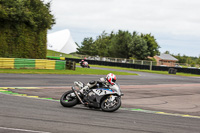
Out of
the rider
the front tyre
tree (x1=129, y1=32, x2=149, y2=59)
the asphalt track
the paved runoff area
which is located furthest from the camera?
tree (x1=129, y1=32, x2=149, y2=59)

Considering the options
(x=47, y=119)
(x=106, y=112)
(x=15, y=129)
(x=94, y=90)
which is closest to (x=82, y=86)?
(x=94, y=90)

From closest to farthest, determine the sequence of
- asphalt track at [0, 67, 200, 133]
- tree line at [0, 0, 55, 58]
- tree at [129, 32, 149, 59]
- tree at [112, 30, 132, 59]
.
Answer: asphalt track at [0, 67, 200, 133]
tree line at [0, 0, 55, 58]
tree at [129, 32, 149, 59]
tree at [112, 30, 132, 59]

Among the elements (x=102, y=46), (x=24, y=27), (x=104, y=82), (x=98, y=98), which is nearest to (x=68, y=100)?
(x=98, y=98)

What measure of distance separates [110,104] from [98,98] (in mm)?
455

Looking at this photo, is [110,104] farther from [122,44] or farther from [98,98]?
[122,44]

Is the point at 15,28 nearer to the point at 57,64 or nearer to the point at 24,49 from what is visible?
the point at 24,49

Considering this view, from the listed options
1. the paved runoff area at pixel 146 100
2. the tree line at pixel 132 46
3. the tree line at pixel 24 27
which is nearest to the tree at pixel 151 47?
the tree line at pixel 132 46

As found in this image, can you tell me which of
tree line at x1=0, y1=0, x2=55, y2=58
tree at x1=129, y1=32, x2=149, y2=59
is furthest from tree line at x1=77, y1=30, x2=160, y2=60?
tree line at x1=0, y1=0, x2=55, y2=58

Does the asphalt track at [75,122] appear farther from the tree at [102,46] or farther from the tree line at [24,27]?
the tree at [102,46]

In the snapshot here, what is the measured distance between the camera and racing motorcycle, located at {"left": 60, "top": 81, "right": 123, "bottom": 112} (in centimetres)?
999

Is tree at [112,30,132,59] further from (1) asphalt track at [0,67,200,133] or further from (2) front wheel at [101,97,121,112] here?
(1) asphalt track at [0,67,200,133]

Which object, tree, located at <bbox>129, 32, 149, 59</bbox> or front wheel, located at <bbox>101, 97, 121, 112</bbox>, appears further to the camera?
tree, located at <bbox>129, 32, 149, 59</bbox>

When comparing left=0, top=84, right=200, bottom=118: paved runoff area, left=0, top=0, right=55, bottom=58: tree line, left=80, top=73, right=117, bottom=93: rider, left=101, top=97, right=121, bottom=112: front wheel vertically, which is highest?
left=0, top=0, right=55, bottom=58: tree line

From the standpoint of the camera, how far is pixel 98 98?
32.9 ft
